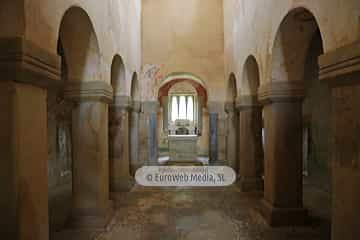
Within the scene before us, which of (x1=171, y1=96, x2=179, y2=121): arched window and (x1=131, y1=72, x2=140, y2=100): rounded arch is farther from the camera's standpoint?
(x1=171, y1=96, x2=179, y2=121): arched window

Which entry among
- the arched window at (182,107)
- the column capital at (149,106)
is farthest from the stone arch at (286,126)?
the arched window at (182,107)

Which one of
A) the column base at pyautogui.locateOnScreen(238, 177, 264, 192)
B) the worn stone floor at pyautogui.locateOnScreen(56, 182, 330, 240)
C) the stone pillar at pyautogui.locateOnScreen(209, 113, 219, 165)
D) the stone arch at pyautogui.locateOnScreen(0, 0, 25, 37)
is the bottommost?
the worn stone floor at pyautogui.locateOnScreen(56, 182, 330, 240)

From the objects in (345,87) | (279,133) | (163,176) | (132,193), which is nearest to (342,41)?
(345,87)

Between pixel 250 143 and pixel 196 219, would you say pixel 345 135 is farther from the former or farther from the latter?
pixel 250 143

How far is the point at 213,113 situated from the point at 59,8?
7635 millimetres

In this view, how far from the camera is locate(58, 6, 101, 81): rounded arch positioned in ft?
12.2

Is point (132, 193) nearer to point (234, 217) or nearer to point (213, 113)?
point (234, 217)

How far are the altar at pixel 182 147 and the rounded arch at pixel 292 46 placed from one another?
7.64 metres

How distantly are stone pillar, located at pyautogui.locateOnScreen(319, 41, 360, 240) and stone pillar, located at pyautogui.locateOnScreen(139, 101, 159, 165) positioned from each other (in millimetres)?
7342

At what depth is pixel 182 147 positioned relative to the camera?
11.6 m

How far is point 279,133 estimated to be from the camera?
13.8ft

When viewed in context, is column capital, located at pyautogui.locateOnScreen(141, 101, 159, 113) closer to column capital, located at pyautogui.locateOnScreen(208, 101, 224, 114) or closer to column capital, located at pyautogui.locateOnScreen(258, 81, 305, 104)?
column capital, located at pyautogui.locateOnScreen(208, 101, 224, 114)

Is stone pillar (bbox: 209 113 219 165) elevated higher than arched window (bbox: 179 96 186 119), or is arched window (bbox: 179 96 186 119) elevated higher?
arched window (bbox: 179 96 186 119)

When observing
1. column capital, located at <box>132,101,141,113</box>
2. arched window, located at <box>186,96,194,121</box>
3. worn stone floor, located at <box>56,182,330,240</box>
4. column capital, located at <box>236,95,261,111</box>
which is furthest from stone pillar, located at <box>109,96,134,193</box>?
arched window, located at <box>186,96,194,121</box>
